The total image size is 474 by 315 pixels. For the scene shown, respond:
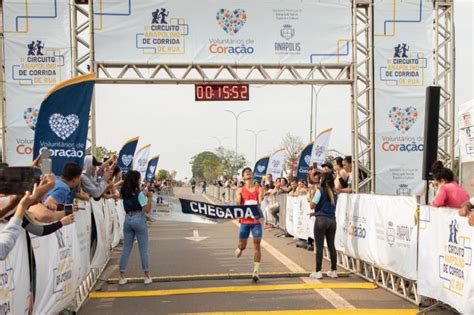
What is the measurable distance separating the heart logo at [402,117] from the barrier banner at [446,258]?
10.0m

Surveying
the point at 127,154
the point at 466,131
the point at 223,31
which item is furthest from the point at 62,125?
the point at 127,154

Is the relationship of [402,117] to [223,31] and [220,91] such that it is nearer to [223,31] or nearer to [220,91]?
[220,91]

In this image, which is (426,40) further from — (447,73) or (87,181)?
(87,181)

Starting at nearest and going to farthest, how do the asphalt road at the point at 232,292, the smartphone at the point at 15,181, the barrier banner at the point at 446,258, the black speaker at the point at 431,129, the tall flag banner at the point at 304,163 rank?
the smartphone at the point at 15,181, the barrier banner at the point at 446,258, the asphalt road at the point at 232,292, the black speaker at the point at 431,129, the tall flag banner at the point at 304,163

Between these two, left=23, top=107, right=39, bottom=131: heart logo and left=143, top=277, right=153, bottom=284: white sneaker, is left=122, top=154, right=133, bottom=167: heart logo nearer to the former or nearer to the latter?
left=23, top=107, right=39, bottom=131: heart logo

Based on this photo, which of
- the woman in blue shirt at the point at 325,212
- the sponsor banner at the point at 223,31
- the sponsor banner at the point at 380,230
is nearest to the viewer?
the sponsor banner at the point at 380,230

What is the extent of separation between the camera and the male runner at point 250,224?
10508 millimetres

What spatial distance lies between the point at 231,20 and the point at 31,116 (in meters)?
5.63

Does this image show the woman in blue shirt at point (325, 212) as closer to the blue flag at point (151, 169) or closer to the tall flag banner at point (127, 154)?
the tall flag banner at point (127, 154)

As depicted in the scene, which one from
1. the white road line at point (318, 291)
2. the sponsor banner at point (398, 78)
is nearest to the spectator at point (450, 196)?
the white road line at point (318, 291)

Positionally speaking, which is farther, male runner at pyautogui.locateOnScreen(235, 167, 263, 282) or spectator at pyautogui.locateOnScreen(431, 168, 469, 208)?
male runner at pyautogui.locateOnScreen(235, 167, 263, 282)

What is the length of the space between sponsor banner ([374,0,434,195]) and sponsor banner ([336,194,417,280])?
20.4 feet

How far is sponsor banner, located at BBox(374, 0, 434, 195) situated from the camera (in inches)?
704

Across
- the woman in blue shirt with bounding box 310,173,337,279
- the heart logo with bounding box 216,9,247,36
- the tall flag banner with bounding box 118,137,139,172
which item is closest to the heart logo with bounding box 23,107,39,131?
the heart logo with bounding box 216,9,247,36
